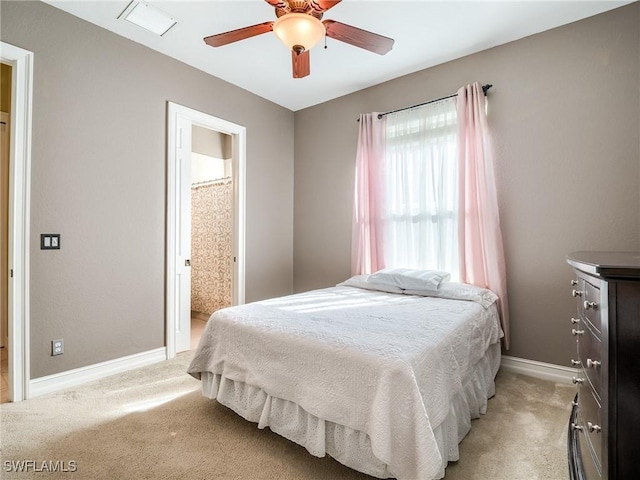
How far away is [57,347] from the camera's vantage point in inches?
94.9

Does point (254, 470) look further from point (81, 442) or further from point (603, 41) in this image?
point (603, 41)

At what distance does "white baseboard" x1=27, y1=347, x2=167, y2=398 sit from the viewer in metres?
2.33

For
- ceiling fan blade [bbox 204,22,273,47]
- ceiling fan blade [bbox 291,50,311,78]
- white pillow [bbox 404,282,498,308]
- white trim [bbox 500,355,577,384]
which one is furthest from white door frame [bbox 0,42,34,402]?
white trim [bbox 500,355,577,384]

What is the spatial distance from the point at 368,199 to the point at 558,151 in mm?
1667

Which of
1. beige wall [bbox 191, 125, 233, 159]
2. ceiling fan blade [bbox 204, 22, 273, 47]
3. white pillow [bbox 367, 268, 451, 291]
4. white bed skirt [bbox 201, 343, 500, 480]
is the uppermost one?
beige wall [bbox 191, 125, 233, 159]

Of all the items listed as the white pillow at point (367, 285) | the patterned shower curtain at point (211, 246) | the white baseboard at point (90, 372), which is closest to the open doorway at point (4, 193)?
the white baseboard at point (90, 372)

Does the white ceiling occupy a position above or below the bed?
above

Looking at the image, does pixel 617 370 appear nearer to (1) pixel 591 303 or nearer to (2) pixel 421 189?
(1) pixel 591 303

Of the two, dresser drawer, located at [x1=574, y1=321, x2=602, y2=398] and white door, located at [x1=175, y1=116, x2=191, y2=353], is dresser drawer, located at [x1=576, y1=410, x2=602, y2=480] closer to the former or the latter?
dresser drawer, located at [x1=574, y1=321, x2=602, y2=398]

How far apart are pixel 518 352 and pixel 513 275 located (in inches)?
25.3

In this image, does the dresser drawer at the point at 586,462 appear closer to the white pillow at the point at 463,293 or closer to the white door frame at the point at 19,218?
the white pillow at the point at 463,293

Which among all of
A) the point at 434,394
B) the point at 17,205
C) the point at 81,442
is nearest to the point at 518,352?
the point at 434,394

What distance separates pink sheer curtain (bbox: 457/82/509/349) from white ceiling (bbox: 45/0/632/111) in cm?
46

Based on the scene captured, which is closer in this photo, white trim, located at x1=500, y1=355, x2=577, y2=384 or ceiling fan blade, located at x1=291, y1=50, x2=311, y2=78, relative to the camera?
ceiling fan blade, located at x1=291, y1=50, x2=311, y2=78
